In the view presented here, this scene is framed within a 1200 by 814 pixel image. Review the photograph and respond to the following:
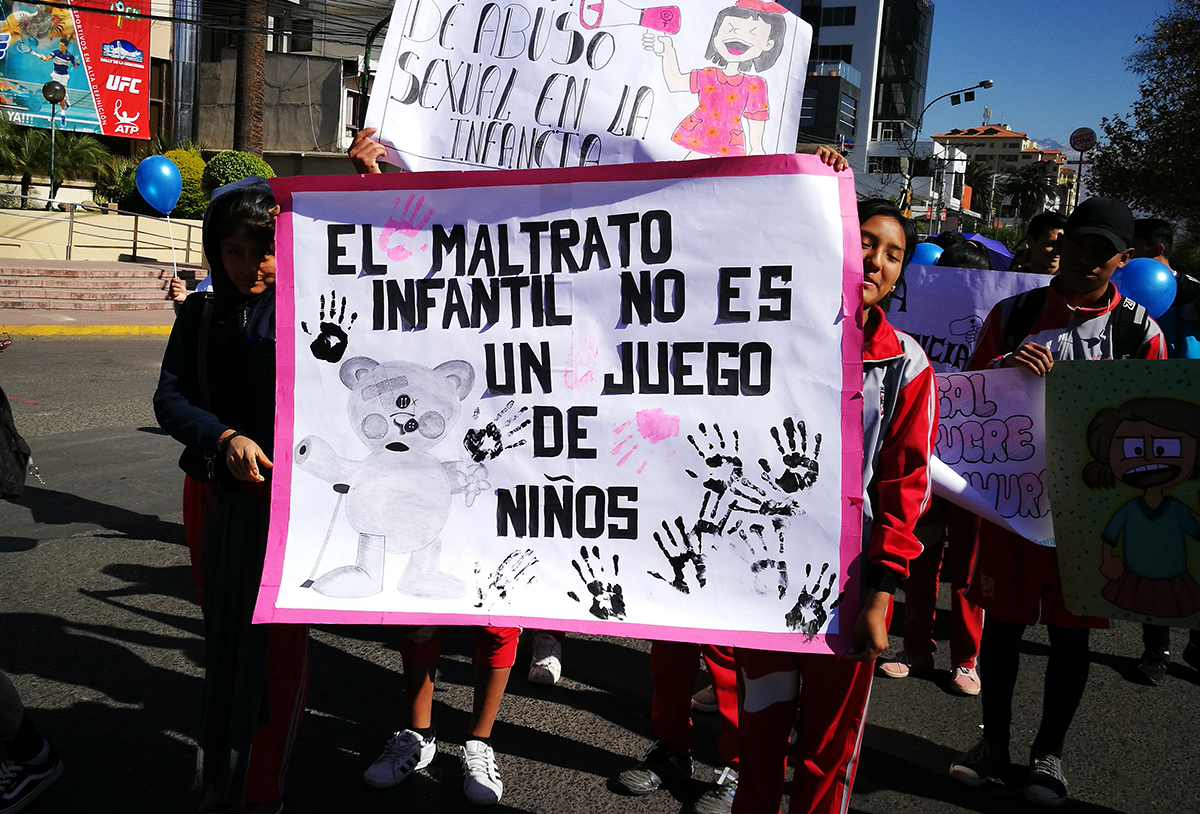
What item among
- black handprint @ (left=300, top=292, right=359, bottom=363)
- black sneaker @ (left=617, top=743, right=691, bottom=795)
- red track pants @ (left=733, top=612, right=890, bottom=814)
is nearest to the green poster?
red track pants @ (left=733, top=612, right=890, bottom=814)

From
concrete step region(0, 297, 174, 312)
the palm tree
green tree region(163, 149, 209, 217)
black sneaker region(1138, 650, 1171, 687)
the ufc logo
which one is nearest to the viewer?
black sneaker region(1138, 650, 1171, 687)

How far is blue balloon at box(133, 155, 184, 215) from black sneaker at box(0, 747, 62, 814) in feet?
19.4

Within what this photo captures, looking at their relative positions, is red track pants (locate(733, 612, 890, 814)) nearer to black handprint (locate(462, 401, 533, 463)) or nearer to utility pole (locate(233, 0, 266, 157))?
black handprint (locate(462, 401, 533, 463))

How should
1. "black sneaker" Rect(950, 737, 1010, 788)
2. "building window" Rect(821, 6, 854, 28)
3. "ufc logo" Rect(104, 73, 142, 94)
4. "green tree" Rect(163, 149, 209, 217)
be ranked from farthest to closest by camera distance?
"building window" Rect(821, 6, 854, 28)
"ufc logo" Rect(104, 73, 142, 94)
"green tree" Rect(163, 149, 209, 217)
"black sneaker" Rect(950, 737, 1010, 788)

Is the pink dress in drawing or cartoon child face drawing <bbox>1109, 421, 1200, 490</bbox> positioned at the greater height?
the pink dress in drawing

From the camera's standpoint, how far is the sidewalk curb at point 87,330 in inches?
520

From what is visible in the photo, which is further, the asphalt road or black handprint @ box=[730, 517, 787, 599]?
the asphalt road

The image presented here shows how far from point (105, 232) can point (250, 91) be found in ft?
33.2

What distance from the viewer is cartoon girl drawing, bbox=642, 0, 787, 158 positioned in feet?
9.34

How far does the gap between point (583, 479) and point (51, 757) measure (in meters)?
1.87

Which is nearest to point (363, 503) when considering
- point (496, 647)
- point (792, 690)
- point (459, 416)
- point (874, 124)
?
point (459, 416)

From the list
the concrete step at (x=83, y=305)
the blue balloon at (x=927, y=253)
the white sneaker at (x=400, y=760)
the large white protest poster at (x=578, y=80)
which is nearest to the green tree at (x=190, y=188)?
the concrete step at (x=83, y=305)

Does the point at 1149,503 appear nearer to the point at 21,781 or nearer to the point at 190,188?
the point at 21,781

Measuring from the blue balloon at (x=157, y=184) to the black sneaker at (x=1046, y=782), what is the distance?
7.26m
